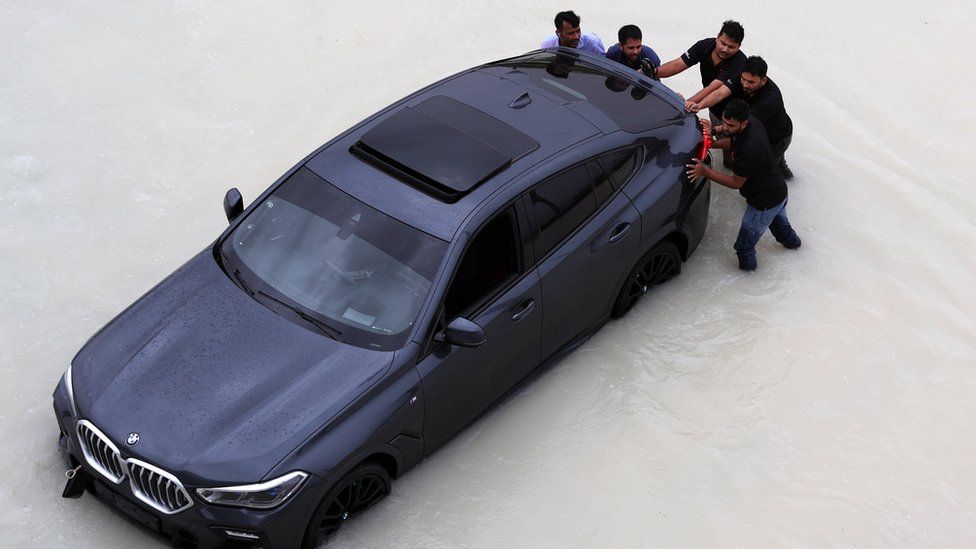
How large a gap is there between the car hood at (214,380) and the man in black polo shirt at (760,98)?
3532 millimetres

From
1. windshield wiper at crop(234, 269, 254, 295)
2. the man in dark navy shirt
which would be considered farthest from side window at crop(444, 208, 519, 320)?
the man in dark navy shirt

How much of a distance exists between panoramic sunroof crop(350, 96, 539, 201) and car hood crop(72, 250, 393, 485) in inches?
43.9

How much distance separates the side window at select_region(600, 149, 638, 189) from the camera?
286 inches

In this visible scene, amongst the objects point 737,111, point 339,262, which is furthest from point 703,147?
point 339,262

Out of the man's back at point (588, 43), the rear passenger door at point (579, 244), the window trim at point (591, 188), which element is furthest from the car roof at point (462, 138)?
the man's back at point (588, 43)

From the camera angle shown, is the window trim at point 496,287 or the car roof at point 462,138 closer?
the window trim at point 496,287

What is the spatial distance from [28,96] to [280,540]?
5.37 meters

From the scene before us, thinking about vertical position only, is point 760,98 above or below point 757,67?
below

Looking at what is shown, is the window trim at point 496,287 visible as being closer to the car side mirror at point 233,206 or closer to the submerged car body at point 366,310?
the submerged car body at point 366,310

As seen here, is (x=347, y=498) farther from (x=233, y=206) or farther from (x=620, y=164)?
(x=620, y=164)

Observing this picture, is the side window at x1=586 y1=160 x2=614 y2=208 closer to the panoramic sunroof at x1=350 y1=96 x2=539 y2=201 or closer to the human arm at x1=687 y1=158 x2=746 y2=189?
the panoramic sunroof at x1=350 y1=96 x2=539 y2=201

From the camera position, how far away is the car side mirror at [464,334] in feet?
20.2

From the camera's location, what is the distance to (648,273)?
7891mm

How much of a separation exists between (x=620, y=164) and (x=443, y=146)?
4.02 feet
